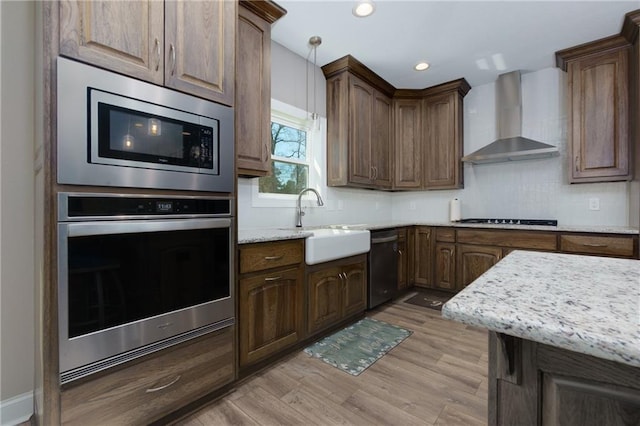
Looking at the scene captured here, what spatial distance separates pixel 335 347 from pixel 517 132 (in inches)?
126

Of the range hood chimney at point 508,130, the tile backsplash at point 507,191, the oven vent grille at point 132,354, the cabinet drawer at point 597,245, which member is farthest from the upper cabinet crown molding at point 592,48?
the oven vent grille at point 132,354

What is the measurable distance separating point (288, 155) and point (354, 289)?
1.48 m

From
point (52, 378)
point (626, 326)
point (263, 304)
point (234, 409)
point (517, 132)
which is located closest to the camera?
point (626, 326)

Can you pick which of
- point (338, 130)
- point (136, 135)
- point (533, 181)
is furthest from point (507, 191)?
point (136, 135)

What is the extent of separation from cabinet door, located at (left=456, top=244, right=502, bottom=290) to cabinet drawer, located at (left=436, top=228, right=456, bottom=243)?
0.38 ft

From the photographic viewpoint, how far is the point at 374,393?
1.69 metres

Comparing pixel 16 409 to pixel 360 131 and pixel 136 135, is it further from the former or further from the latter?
pixel 360 131

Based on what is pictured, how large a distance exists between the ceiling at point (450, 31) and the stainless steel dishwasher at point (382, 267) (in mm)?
1846

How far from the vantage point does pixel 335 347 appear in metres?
2.22

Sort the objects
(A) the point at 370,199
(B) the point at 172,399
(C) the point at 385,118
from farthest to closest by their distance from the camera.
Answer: (A) the point at 370,199
(C) the point at 385,118
(B) the point at 172,399

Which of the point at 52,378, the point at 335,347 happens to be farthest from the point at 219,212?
the point at 335,347

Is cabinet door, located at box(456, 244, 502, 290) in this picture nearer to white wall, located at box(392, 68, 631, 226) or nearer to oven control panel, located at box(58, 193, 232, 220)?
white wall, located at box(392, 68, 631, 226)

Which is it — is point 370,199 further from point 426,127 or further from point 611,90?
point 611,90

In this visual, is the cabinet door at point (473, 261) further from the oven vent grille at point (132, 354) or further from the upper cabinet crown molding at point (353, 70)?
the oven vent grille at point (132, 354)
